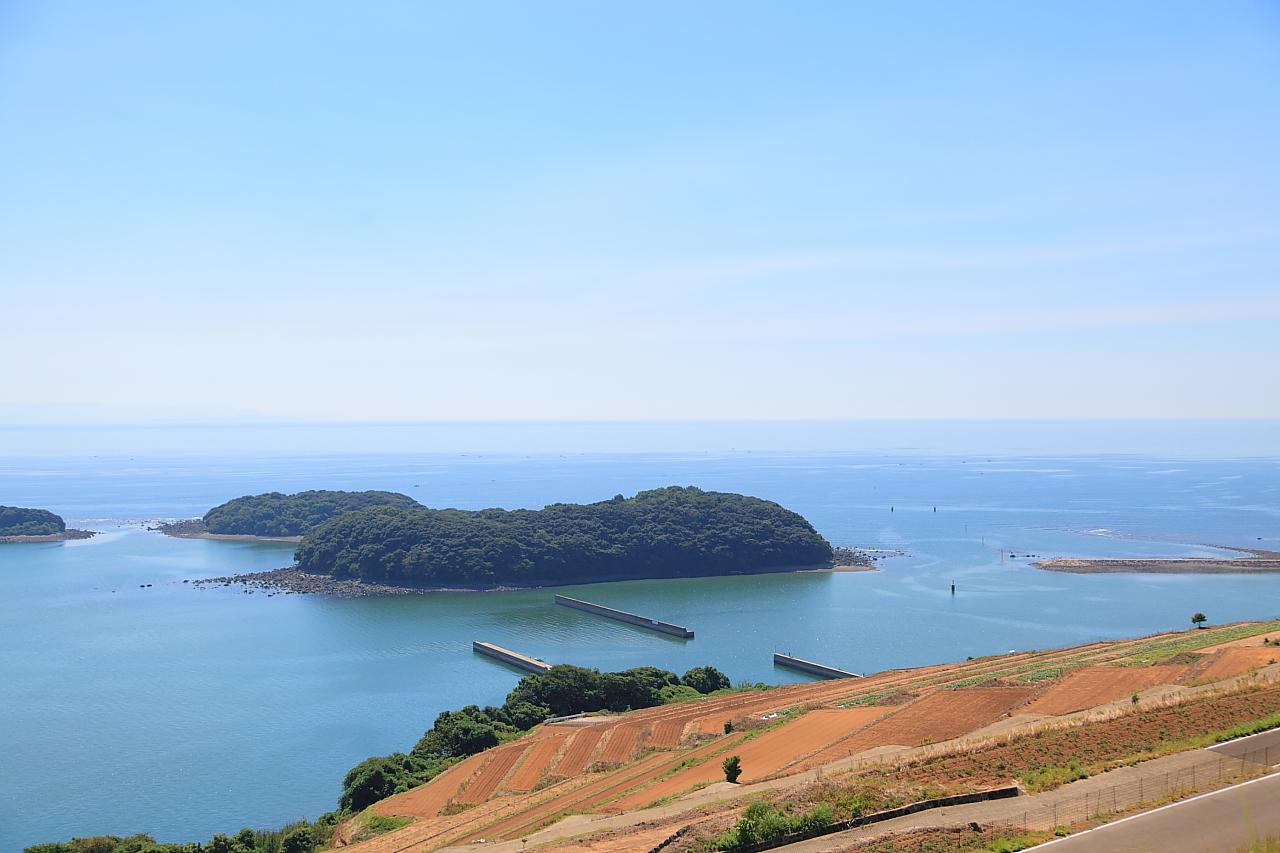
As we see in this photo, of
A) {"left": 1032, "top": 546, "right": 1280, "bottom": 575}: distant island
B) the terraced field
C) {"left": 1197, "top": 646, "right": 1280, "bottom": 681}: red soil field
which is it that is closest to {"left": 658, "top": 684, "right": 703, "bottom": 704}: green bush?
the terraced field

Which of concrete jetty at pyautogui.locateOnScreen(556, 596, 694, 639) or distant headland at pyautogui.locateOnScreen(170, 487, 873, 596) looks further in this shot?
distant headland at pyautogui.locateOnScreen(170, 487, 873, 596)

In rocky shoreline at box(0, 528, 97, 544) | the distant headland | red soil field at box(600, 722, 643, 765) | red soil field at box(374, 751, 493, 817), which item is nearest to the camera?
red soil field at box(374, 751, 493, 817)

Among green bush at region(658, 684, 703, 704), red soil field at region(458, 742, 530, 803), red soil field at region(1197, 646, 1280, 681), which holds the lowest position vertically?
green bush at region(658, 684, 703, 704)

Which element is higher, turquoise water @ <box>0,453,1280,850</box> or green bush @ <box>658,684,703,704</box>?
green bush @ <box>658,684,703,704</box>

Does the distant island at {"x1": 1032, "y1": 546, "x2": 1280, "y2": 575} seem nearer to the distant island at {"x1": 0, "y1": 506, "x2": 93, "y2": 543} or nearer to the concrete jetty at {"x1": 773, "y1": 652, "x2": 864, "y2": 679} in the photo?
the concrete jetty at {"x1": 773, "y1": 652, "x2": 864, "y2": 679}

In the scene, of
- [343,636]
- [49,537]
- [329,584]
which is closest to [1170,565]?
[343,636]

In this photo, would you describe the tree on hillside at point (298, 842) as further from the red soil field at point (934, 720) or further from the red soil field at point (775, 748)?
the red soil field at point (934, 720)
